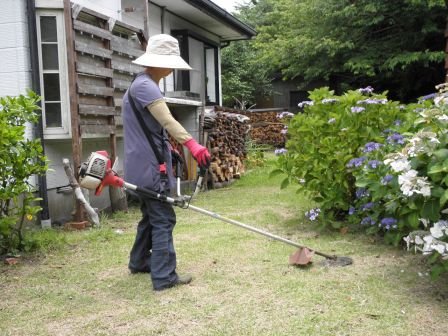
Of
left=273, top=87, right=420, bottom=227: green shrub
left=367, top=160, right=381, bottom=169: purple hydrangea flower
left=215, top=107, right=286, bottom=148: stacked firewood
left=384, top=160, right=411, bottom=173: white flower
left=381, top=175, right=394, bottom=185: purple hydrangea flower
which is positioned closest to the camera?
left=384, top=160, right=411, bottom=173: white flower

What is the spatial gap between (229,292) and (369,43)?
46.2 ft

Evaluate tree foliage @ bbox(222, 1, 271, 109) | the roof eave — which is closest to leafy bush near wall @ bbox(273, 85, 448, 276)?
the roof eave

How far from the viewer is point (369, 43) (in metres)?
16.0

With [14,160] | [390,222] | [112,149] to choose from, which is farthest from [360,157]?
[112,149]

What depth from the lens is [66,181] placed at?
6.38 metres

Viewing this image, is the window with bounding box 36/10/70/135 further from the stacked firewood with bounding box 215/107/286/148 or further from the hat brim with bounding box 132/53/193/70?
the stacked firewood with bounding box 215/107/286/148

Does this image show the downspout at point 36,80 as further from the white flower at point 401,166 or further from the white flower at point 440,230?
the white flower at point 440,230

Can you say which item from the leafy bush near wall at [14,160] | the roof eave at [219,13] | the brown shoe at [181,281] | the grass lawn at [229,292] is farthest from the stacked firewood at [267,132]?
the brown shoe at [181,281]

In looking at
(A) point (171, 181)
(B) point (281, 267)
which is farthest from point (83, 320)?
(B) point (281, 267)

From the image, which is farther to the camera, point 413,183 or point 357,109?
point 357,109

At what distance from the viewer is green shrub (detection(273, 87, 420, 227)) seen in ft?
16.7

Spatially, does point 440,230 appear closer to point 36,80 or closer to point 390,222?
point 390,222

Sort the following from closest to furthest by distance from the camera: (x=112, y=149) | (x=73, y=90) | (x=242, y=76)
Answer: (x=73, y=90)
(x=112, y=149)
(x=242, y=76)

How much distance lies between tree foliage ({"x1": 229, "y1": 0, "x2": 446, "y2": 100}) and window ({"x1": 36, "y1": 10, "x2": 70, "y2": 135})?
10489 mm
